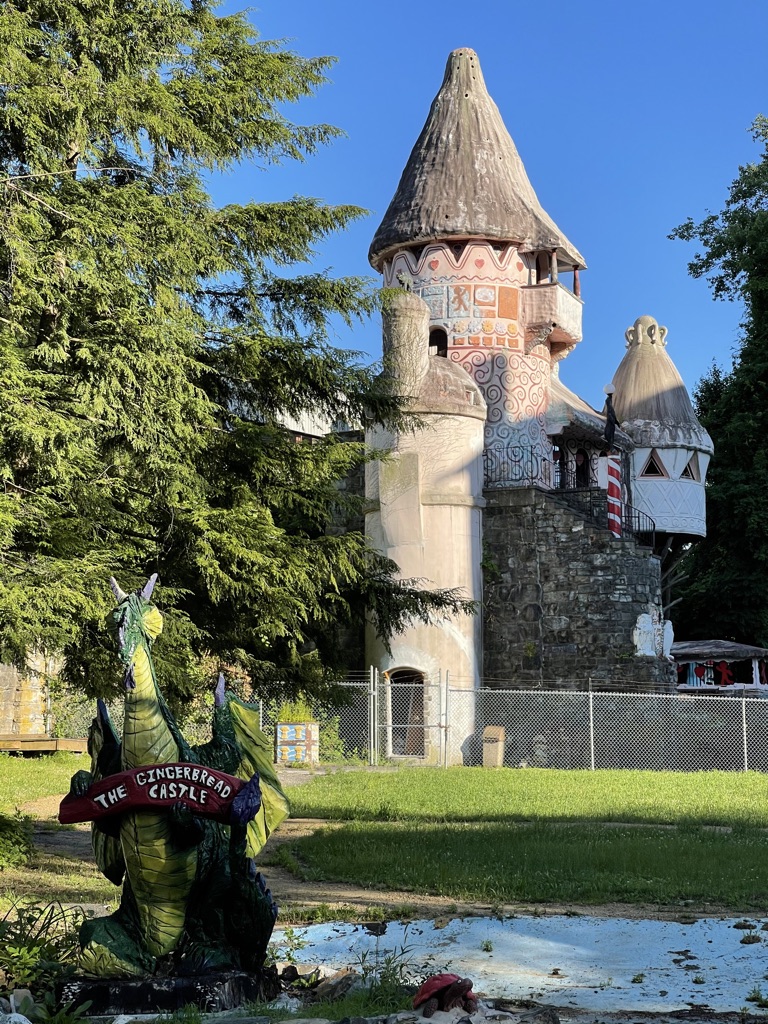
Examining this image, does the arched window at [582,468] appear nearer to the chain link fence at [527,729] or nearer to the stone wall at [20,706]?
the chain link fence at [527,729]

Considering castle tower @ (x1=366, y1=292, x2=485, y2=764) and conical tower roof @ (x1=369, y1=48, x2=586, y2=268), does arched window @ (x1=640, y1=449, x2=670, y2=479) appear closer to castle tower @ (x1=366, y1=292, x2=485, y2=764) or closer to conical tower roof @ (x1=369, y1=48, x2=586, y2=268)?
conical tower roof @ (x1=369, y1=48, x2=586, y2=268)

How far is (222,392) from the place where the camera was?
1506 centimetres

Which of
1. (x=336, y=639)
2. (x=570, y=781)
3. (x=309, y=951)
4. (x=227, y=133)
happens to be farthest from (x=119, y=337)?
(x=570, y=781)

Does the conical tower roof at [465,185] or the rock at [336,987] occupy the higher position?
the conical tower roof at [465,185]

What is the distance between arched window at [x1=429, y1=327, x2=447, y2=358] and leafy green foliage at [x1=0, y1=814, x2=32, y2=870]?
20.6 metres

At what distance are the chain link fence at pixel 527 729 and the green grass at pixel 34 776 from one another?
157 cm

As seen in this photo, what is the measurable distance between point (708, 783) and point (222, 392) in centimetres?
1186

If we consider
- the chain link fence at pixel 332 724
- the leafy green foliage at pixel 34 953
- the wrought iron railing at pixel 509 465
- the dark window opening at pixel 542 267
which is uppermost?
the dark window opening at pixel 542 267

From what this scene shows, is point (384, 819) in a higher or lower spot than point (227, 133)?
lower

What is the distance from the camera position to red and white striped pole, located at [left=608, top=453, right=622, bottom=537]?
29781 mm

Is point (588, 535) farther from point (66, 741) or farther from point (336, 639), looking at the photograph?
point (336, 639)

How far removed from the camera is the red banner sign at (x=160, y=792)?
6.95 metres

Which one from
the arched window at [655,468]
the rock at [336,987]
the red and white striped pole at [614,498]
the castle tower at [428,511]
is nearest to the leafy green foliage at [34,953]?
the rock at [336,987]

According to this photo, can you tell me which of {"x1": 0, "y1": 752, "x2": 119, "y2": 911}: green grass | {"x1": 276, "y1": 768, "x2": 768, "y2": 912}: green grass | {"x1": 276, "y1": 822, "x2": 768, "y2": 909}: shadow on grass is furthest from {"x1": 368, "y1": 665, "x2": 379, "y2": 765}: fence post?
{"x1": 276, "y1": 822, "x2": 768, "y2": 909}: shadow on grass
